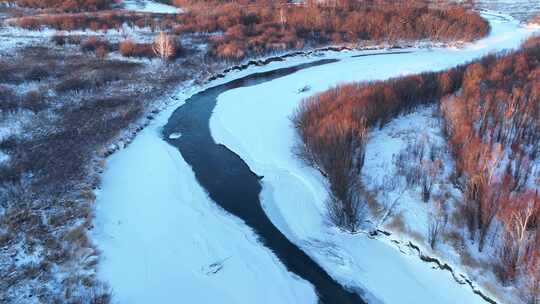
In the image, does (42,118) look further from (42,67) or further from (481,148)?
(481,148)

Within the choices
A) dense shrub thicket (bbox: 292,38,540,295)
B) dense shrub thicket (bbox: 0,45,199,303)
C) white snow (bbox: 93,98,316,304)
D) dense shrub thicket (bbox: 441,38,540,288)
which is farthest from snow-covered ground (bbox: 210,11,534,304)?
dense shrub thicket (bbox: 0,45,199,303)

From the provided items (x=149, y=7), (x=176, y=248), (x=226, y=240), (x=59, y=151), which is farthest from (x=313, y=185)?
(x=149, y=7)

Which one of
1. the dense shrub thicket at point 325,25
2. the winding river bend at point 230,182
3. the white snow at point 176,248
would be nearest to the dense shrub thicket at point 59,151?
the white snow at point 176,248

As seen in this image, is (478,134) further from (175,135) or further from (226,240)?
(175,135)

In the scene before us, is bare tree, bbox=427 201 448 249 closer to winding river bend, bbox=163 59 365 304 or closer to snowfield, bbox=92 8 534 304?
snowfield, bbox=92 8 534 304

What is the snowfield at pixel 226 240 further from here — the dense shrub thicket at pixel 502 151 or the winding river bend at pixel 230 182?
the dense shrub thicket at pixel 502 151

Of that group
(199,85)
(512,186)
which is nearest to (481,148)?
(512,186)

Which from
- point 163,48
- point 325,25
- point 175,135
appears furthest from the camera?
point 325,25
